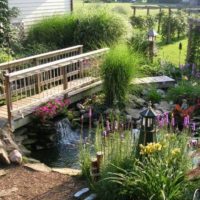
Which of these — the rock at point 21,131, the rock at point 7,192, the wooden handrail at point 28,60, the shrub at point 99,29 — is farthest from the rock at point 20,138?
the shrub at point 99,29

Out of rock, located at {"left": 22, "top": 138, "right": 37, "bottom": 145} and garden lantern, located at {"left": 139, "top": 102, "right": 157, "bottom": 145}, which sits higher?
garden lantern, located at {"left": 139, "top": 102, "right": 157, "bottom": 145}

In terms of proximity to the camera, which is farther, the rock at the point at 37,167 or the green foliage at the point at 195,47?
the green foliage at the point at 195,47

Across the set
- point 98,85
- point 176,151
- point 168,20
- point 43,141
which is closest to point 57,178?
point 176,151

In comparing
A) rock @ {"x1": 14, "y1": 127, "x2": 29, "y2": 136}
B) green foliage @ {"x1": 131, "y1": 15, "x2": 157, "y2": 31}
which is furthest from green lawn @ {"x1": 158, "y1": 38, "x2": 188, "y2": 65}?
rock @ {"x1": 14, "y1": 127, "x2": 29, "y2": 136}

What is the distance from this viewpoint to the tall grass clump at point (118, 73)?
282 inches

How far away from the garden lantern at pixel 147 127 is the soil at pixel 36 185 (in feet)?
3.27

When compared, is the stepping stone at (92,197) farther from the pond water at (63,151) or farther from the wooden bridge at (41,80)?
the wooden bridge at (41,80)

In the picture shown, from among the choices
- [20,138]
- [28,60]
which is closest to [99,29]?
[28,60]

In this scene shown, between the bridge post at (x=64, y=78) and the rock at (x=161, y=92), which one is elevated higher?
the bridge post at (x=64, y=78)

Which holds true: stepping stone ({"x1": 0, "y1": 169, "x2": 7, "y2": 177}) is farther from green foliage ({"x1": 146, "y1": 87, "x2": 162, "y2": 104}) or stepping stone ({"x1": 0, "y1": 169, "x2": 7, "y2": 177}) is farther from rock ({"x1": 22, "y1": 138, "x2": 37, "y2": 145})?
green foliage ({"x1": 146, "y1": 87, "x2": 162, "y2": 104})

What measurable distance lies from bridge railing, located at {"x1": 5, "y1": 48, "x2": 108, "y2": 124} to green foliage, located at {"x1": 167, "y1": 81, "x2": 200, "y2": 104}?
1600 millimetres

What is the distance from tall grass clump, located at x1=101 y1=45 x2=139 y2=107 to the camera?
7156mm

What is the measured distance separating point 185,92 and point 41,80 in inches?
115

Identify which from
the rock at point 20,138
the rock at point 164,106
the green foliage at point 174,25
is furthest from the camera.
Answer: the green foliage at point 174,25
